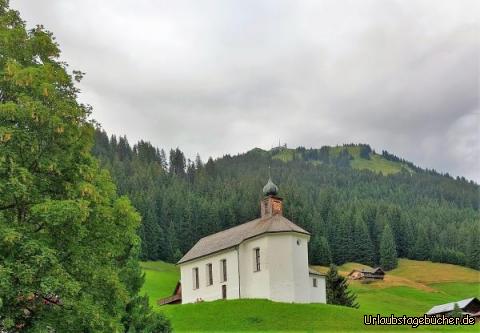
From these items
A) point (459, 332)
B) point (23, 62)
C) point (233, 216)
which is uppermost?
point (233, 216)

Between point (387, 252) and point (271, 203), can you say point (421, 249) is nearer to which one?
point (387, 252)

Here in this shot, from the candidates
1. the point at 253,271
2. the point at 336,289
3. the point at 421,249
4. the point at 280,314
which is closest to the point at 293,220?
the point at 421,249

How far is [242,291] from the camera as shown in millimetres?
53844

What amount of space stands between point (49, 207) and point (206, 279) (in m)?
44.6

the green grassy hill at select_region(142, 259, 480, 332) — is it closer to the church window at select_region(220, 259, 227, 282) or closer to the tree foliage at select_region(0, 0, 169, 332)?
the church window at select_region(220, 259, 227, 282)

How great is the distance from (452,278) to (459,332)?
256 feet

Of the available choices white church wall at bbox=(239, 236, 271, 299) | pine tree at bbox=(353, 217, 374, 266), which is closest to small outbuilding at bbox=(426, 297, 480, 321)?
white church wall at bbox=(239, 236, 271, 299)

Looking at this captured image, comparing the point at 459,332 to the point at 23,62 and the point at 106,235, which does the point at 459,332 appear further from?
the point at 23,62

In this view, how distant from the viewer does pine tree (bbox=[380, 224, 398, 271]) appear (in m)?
125

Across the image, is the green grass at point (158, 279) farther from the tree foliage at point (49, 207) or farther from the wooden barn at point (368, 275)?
the tree foliage at point (49, 207)

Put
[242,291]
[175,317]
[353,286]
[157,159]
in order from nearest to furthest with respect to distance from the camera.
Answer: [175,317]
[242,291]
[353,286]
[157,159]

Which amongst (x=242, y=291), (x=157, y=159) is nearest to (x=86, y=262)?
(x=242, y=291)

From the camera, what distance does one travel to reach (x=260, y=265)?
52.6 metres

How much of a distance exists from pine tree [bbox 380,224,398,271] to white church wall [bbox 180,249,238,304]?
7364 cm
